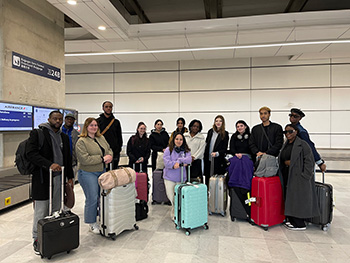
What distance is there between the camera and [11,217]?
3.96 meters

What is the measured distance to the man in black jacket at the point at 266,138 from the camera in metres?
3.71

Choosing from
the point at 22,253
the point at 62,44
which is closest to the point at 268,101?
the point at 62,44

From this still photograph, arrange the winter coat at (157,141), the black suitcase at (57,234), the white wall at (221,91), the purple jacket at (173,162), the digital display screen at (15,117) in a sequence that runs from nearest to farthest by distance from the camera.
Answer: the black suitcase at (57,234), the purple jacket at (173,162), the digital display screen at (15,117), the winter coat at (157,141), the white wall at (221,91)

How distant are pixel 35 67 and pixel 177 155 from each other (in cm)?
398

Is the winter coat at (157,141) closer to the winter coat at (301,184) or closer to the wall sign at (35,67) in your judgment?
the winter coat at (301,184)

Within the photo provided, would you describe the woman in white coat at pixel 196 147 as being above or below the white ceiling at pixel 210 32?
below

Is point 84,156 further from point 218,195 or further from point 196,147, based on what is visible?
point 218,195

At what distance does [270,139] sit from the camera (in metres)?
3.78

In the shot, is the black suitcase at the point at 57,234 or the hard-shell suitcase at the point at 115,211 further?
the hard-shell suitcase at the point at 115,211

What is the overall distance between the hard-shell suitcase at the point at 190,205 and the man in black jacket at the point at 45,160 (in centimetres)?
149

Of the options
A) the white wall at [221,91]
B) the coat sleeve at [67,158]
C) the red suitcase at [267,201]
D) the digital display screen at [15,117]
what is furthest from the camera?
the white wall at [221,91]

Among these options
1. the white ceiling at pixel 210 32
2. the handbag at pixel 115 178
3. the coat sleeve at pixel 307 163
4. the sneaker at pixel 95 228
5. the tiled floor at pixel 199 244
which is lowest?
the tiled floor at pixel 199 244

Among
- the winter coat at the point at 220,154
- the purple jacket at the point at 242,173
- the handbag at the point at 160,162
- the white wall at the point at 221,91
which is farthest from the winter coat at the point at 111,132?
the white wall at the point at 221,91

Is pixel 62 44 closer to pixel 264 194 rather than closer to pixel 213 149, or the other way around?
pixel 213 149
